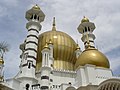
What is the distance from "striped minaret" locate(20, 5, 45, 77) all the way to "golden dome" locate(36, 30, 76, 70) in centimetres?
179

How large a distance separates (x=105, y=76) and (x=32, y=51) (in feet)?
A: 30.0

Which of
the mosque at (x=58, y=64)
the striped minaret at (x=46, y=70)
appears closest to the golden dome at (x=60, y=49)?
the mosque at (x=58, y=64)

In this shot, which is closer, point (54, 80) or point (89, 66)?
point (89, 66)

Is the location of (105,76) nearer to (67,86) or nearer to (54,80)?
(67,86)

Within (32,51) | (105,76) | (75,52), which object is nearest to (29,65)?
(32,51)

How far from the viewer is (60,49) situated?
25.0 metres

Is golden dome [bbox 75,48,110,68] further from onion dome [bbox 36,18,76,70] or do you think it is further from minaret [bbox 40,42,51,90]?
onion dome [bbox 36,18,76,70]

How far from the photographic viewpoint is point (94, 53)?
59.8 feet

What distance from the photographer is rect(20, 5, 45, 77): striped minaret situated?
70.3 ft

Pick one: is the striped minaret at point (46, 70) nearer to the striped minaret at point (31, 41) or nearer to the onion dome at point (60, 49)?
the striped minaret at point (31, 41)

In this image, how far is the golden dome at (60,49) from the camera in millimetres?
24300

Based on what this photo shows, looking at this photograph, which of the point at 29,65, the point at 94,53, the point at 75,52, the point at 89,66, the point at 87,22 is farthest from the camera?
the point at 87,22

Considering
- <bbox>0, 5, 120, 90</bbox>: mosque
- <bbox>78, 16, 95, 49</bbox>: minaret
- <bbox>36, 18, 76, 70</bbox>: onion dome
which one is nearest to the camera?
<bbox>0, 5, 120, 90</bbox>: mosque

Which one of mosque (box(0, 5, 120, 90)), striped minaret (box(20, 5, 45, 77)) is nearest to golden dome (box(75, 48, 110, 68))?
mosque (box(0, 5, 120, 90))
